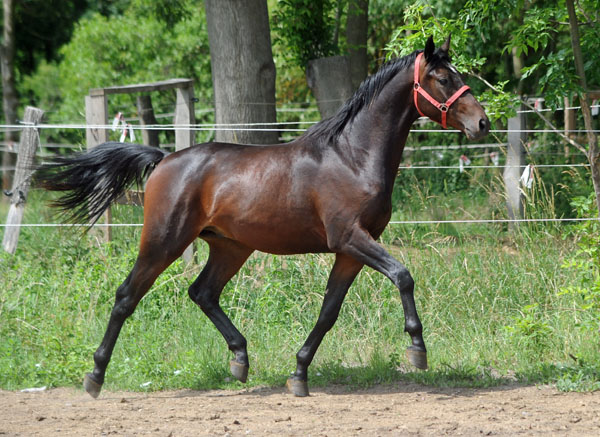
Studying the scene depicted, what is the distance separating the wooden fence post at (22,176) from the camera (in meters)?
7.52

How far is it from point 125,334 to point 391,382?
228 cm

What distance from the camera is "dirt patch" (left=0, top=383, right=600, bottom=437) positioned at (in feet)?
14.6

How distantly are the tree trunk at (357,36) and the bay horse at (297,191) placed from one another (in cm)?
605

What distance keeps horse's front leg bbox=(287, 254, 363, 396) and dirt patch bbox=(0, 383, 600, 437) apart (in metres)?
0.12

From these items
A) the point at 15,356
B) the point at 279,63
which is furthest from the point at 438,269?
the point at 279,63

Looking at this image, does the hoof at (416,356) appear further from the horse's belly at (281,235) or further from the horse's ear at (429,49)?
the horse's ear at (429,49)

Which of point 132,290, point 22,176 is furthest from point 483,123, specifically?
point 22,176

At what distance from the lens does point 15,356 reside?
6.14 metres

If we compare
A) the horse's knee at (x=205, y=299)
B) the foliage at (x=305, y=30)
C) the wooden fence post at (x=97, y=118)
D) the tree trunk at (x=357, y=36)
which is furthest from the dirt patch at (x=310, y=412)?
the tree trunk at (x=357, y=36)

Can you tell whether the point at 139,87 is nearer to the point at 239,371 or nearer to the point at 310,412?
the point at 239,371

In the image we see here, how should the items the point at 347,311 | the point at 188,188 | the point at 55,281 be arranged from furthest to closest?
the point at 55,281 → the point at 347,311 → the point at 188,188

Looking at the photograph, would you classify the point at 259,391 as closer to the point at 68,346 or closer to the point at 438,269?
the point at 68,346

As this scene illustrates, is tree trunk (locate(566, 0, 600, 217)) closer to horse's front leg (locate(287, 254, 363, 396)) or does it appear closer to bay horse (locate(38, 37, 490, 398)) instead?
bay horse (locate(38, 37, 490, 398))

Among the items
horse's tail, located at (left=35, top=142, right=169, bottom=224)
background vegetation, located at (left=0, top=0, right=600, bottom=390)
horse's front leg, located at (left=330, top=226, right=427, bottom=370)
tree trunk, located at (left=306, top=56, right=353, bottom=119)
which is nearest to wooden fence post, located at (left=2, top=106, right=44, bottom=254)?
background vegetation, located at (left=0, top=0, right=600, bottom=390)
